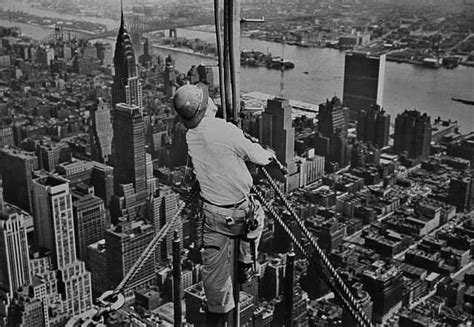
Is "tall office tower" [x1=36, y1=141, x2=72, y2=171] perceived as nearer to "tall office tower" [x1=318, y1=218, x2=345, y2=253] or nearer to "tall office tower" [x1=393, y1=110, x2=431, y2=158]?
"tall office tower" [x1=318, y1=218, x2=345, y2=253]

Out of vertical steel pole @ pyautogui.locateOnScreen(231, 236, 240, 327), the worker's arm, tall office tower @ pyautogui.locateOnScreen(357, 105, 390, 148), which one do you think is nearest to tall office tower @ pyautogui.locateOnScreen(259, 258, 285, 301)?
vertical steel pole @ pyautogui.locateOnScreen(231, 236, 240, 327)

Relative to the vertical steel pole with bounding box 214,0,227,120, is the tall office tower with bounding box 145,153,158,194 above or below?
below

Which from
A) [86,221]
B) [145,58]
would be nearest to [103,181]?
[86,221]

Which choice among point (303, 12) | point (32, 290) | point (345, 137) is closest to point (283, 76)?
point (303, 12)

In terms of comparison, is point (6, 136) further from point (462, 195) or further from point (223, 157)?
point (223, 157)

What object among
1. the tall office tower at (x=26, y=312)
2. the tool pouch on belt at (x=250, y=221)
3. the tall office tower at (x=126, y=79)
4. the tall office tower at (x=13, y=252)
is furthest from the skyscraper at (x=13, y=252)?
the tool pouch on belt at (x=250, y=221)

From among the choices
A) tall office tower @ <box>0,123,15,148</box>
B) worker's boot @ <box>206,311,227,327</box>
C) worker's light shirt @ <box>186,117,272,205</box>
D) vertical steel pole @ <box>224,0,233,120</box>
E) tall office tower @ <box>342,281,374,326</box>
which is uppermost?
vertical steel pole @ <box>224,0,233,120</box>
